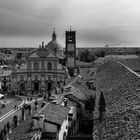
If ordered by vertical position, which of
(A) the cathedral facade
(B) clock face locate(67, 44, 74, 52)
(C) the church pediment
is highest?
(B) clock face locate(67, 44, 74, 52)

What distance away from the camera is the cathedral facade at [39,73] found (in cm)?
6475

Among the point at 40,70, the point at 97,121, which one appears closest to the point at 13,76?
the point at 40,70

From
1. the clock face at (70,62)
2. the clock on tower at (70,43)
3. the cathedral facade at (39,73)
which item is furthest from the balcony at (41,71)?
the clock on tower at (70,43)

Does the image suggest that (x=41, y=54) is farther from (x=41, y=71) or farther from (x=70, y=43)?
(x=70, y=43)

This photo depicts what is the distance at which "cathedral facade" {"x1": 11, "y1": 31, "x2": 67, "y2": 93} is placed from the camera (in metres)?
64.8

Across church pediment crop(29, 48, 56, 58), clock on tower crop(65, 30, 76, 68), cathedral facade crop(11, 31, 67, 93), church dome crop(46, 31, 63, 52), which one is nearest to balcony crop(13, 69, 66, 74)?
cathedral facade crop(11, 31, 67, 93)

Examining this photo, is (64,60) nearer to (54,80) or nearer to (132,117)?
(54,80)

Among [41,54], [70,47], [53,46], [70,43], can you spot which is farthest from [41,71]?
[70,43]

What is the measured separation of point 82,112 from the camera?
107 feet

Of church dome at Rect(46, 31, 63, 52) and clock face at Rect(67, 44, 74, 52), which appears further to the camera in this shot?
clock face at Rect(67, 44, 74, 52)

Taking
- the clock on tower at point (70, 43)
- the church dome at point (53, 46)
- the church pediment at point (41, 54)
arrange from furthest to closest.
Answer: the church dome at point (53, 46)
the clock on tower at point (70, 43)
the church pediment at point (41, 54)

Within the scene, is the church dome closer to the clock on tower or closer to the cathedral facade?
the clock on tower

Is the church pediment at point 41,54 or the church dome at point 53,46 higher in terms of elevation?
the church dome at point 53,46

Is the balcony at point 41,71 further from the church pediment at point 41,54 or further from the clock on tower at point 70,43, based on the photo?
the clock on tower at point 70,43
